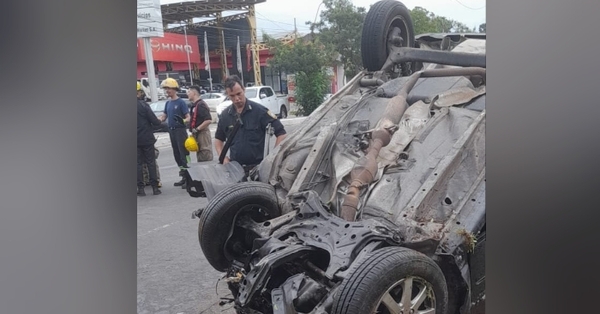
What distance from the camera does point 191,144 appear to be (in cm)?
523

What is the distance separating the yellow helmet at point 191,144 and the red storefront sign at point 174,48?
6.08 feet

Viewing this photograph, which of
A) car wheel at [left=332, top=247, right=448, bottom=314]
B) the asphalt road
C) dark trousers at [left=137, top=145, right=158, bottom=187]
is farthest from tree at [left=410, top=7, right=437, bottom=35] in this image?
dark trousers at [left=137, top=145, right=158, bottom=187]

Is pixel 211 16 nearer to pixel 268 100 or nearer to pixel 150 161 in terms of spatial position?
pixel 268 100

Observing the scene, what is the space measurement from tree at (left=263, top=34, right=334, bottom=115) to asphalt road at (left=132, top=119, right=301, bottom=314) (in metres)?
0.43

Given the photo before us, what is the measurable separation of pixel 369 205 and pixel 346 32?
2.12 meters

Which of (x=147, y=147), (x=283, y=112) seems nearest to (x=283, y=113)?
(x=283, y=112)

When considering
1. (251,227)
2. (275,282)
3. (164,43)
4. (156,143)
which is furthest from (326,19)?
(156,143)

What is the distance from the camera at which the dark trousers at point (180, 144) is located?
5.43 metres

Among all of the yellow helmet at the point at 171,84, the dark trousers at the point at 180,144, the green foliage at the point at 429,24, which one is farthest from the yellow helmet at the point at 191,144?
the green foliage at the point at 429,24

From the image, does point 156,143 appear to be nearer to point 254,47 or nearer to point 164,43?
point 254,47

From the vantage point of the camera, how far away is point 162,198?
5434mm

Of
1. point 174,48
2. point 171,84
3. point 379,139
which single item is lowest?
point 379,139

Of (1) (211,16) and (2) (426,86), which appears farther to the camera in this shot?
(2) (426,86)
